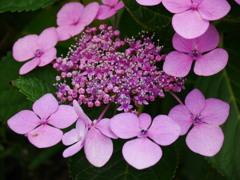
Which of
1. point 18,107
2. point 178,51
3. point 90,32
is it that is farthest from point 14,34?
point 178,51

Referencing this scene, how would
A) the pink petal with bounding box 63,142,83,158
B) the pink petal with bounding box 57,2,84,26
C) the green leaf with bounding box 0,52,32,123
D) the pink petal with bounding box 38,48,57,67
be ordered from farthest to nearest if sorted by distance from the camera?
the green leaf with bounding box 0,52,32,123, the pink petal with bounding box 57,2,84,26, the pink petal with bounding box 38,48,57,67, the pink petal with bounding box 63,142,83,158

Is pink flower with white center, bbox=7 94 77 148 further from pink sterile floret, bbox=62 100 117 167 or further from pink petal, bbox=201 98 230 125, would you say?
pink petal, bbox=201 98 230 125

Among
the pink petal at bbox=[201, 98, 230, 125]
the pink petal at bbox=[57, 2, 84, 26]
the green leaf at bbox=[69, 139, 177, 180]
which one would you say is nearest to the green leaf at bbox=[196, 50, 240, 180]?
the green leaf at bbox=[69, 139, 177, 180]

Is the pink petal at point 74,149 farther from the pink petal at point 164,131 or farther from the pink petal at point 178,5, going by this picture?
the pink petal at point 178,5

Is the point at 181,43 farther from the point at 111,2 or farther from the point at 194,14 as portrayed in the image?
the point at 111,2

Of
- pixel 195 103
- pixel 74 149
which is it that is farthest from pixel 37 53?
pixel 195 103

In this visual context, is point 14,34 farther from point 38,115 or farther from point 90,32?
point 38,115
